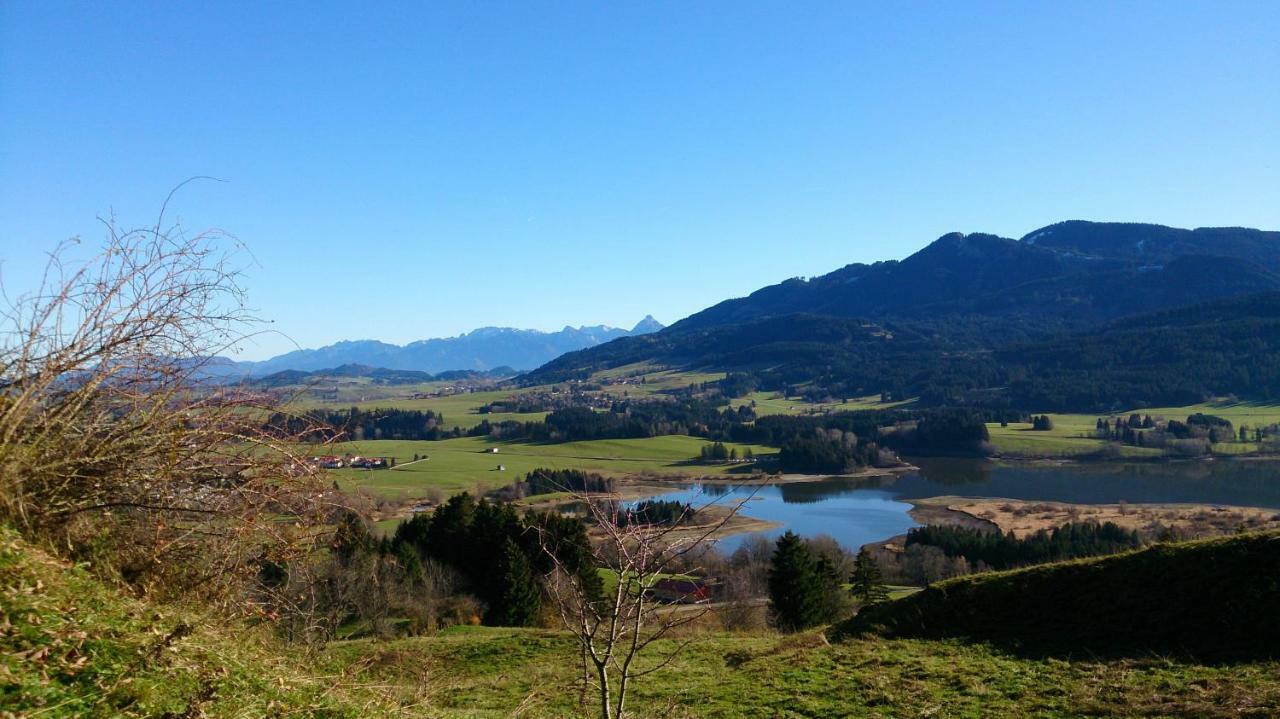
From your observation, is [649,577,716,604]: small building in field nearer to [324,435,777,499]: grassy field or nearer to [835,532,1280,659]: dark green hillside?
[835,532,1280,659]: dark green hillside

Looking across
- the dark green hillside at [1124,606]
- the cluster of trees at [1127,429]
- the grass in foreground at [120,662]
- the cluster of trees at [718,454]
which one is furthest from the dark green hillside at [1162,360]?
the grass in foreground at [120,662]

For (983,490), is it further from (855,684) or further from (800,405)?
(800,405)

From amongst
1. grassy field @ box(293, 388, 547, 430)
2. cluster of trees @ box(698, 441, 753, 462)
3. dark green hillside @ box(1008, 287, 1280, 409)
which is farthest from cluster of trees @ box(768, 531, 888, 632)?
dark green hillside @ box(1008, 287, 1280, 409)

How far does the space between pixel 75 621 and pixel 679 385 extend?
560 feet

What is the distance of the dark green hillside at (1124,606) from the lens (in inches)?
349

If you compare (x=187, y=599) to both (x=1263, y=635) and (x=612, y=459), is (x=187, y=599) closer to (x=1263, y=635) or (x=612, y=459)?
(x=1263, y=635)

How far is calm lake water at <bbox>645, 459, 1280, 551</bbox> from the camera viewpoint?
50781 millimetres

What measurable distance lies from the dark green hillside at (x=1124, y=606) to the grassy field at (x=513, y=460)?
43312mm

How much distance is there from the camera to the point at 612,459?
80.8 metres

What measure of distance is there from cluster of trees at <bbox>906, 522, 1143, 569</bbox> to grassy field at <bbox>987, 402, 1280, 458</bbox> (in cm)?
4843

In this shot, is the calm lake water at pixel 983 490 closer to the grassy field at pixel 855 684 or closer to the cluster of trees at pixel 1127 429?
the cluster of trees at pixel 1127 429

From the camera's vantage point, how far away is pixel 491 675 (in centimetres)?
1286

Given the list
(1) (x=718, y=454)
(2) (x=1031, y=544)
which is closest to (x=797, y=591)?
(2) (x=1031, y=544)

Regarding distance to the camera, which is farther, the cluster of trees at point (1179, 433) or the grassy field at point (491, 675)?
the cluster of trees at point (1179, 433)
